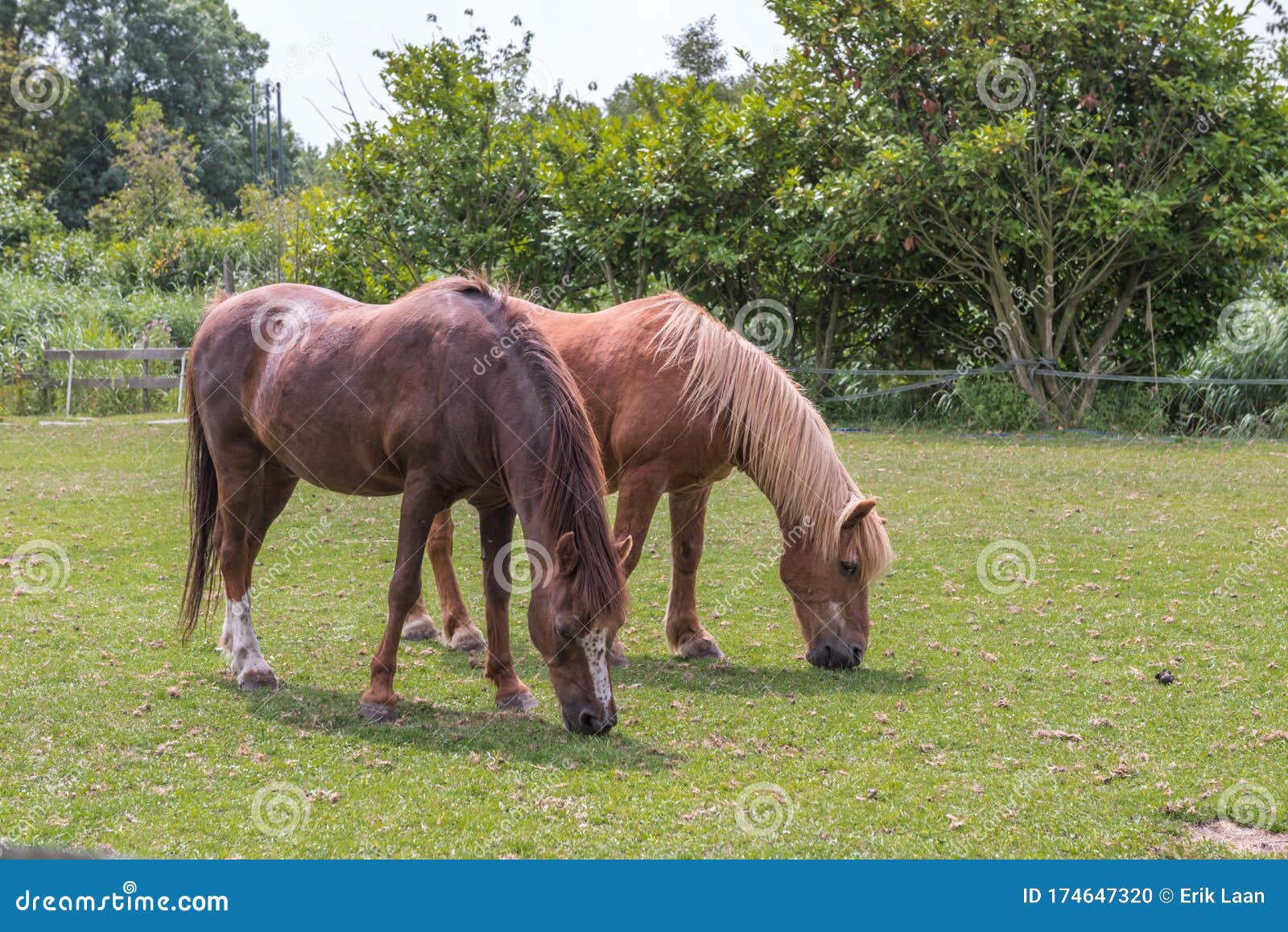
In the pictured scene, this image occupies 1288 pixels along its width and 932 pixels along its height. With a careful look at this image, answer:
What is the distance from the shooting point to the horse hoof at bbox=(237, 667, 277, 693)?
560 cm

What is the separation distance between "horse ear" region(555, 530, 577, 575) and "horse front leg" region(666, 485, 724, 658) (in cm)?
192

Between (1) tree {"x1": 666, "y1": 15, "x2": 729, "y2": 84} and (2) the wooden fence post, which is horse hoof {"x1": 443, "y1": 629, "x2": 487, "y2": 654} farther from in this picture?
(1) tree {"x1": 666, "y1": 15, "x2": 729, "y2": 84}

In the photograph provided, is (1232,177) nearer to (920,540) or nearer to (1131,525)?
(1131,525)

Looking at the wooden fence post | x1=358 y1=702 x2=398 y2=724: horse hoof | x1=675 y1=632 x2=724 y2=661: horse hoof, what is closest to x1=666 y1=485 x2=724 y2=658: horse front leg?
x1=675 y1=632 x2=724 y2=661: horse hoof

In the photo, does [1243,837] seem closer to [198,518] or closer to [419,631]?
[419,631]

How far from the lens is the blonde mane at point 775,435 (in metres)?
5.82

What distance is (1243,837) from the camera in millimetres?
3723

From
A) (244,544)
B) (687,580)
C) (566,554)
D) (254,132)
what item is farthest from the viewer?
(254,132)

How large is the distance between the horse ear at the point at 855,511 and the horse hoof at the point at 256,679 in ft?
9.65

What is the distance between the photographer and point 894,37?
52.3 feet

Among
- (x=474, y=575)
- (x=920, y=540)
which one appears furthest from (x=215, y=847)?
(x=920, y=540)

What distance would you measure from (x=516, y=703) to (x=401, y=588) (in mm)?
757

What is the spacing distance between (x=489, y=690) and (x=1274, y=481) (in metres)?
9.46

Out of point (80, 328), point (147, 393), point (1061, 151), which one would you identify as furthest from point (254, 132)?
point (1061, 151)
